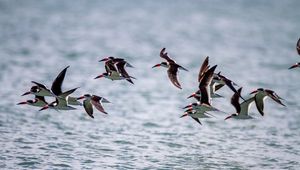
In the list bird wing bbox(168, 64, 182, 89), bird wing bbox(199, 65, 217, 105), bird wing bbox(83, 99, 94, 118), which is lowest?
bird wing bbox(83, 99, 94, 118)

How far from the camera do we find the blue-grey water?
27719mm

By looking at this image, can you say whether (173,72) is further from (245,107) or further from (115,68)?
(245,107)

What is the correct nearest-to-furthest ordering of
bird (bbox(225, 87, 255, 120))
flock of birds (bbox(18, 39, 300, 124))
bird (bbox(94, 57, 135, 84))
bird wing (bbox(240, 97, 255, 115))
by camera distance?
flock of birds (bbox(18, 39, 300, 124)), bird (bbox(94, 57, 135, 84)), bird (bbox(225, 87, 255, 120)), bird wing (bbox(240, 97, 255, 115))

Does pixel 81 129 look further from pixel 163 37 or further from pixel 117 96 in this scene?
pixel 163 37

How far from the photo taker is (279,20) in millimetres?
91438

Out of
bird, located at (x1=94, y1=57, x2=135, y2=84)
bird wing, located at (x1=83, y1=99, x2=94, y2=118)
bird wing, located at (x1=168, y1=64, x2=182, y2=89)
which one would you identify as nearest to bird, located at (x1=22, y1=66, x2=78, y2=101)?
bird wing, located at (x1=83, y1=99, x2=94, y2=118)

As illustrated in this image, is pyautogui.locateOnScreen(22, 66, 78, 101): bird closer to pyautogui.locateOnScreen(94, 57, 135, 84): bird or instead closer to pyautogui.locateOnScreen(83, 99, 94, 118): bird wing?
pyautogui.locateOnScreen(83, 99, 94, 118): bird wing

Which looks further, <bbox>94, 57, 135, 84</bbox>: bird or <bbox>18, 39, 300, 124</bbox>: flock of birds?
<bbox>94, 57, 135, 84</bbox>: bird

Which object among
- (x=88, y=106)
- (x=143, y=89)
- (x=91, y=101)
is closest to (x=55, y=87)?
(x=91, y=101)

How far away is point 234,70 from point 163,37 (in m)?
23.9

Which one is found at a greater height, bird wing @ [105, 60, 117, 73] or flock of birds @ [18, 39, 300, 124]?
bird wing @ [105, 60, 117, 73]

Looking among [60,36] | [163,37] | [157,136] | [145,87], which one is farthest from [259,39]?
[157,136]

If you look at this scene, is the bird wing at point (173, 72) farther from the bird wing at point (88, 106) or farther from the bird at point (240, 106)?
the bird wing at point (88, 106)

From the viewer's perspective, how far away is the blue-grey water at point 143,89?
90.9ft
